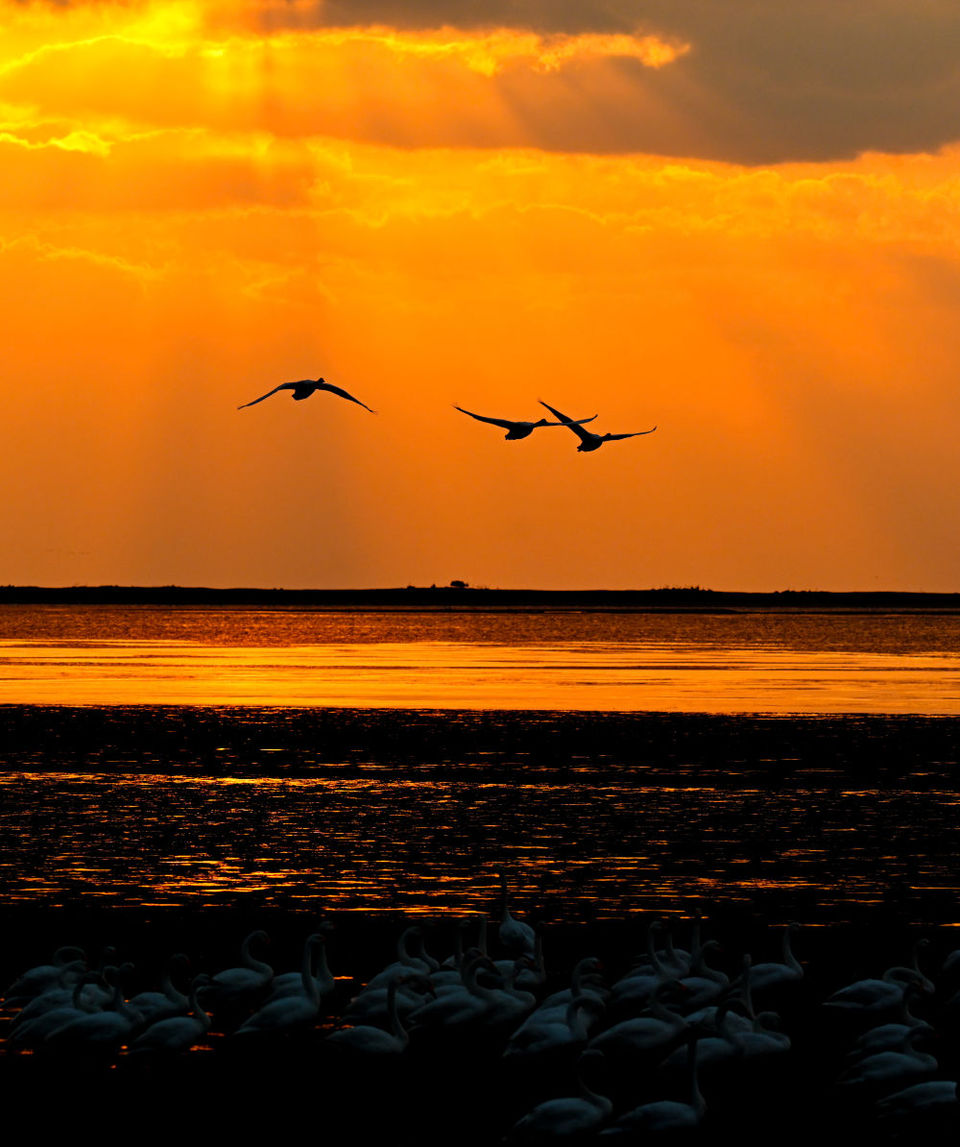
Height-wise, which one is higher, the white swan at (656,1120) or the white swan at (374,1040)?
the white swan at (374,1040)

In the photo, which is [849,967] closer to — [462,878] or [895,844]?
[462,878]

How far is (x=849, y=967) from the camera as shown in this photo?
80.2 ft

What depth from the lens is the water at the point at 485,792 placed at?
29.7 meters

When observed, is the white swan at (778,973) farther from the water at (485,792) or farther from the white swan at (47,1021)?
the white swan at (47,1021)

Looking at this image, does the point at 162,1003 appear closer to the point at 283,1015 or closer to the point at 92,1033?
the point at 92,1033

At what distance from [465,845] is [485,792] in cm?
810

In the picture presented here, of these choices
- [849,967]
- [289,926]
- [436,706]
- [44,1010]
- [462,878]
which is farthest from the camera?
[436,706]

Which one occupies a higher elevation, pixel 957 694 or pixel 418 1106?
pixel 957 694

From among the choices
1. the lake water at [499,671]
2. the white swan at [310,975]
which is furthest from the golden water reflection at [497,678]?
the white swan at [310,975]

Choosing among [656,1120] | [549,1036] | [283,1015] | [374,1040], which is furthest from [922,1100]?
[283,1015]

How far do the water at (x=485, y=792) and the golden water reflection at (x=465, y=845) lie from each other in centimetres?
9

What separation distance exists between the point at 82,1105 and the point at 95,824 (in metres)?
17.8

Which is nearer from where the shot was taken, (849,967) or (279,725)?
(849,967)

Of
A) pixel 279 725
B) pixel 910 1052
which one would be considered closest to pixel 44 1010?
pixel 910 1052
